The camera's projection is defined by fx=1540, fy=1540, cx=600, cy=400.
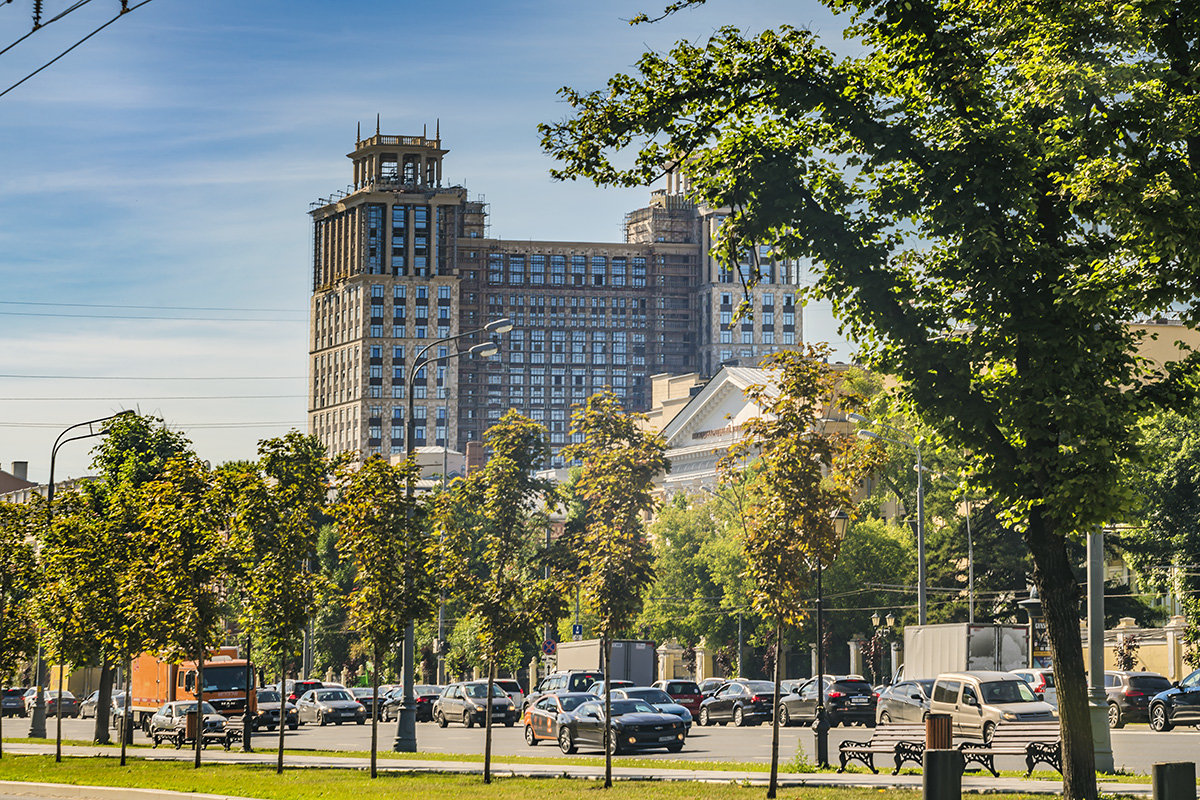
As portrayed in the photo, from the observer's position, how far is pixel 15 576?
41.5 metres

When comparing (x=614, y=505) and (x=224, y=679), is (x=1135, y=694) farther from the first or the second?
(x=224, y=679)

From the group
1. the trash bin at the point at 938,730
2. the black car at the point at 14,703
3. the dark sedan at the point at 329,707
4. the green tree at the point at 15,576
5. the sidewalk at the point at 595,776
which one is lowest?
the black car at the point at 14,703

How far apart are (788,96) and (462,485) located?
11374mm

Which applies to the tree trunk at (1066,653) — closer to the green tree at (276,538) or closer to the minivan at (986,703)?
the minivan at (986,703)

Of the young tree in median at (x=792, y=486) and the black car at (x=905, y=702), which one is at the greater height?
the young tree in median at (x=792, y=486)

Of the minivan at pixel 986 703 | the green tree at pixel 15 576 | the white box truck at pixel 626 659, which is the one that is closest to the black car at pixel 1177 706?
the minivan at pixel 986 703

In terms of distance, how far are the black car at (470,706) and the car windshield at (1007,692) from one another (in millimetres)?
24906

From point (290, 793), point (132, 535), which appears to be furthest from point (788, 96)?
point (132, 535)

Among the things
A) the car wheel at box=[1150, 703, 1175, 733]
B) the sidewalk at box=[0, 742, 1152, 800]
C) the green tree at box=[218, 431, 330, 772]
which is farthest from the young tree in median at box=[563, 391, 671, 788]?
the car wheel at box=[1150, 703, 1175, 733]

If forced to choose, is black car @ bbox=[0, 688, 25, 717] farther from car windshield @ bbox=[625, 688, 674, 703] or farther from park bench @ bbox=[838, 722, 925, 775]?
park bench @ bbox=[838, 722, 925, 775]

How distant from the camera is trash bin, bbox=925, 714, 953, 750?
16.4 metres

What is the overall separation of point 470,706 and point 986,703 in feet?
86.3

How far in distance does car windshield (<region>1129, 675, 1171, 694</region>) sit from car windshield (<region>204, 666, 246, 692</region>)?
1200 inches

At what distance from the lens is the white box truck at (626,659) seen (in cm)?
6197
